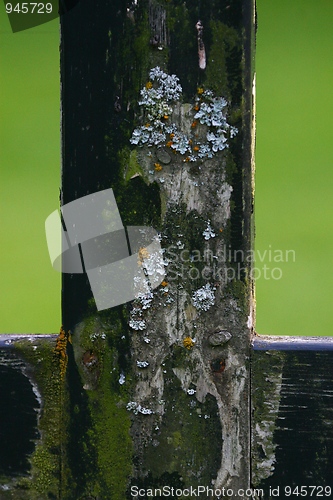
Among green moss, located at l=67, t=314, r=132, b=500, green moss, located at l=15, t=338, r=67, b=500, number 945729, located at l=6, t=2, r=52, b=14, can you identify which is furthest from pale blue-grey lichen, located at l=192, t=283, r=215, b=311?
number 945729, located at l=6, t=2, r=52, b=14

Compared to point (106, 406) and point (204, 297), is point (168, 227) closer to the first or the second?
point (204, 297)

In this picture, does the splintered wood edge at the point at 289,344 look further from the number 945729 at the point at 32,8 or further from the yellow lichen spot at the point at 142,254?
the number 945729 at the point at 32,8

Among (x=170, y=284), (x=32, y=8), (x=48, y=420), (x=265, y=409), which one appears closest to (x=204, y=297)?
(x=170, y=284)

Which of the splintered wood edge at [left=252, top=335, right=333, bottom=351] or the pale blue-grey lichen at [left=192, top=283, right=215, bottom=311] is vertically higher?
the pale blue-grey lichen at [left=192, top=283, right=215, bottom=311]

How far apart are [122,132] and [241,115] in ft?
0.52

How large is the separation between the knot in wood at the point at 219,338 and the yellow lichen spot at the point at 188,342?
2 cm

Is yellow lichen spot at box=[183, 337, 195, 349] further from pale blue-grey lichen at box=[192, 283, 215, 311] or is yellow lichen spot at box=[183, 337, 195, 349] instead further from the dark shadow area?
the dark shadow area

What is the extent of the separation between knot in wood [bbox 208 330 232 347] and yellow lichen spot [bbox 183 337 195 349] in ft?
0.08

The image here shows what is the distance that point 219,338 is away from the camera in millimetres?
979

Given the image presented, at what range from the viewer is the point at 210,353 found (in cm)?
98

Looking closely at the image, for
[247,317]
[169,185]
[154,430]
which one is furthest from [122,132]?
[154,430]

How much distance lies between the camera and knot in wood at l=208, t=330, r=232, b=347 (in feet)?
3.21

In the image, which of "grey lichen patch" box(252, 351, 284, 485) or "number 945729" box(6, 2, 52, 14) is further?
"number 945729" box(6, 2, 52, 14)

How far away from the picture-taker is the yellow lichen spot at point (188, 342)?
0.98 meters
